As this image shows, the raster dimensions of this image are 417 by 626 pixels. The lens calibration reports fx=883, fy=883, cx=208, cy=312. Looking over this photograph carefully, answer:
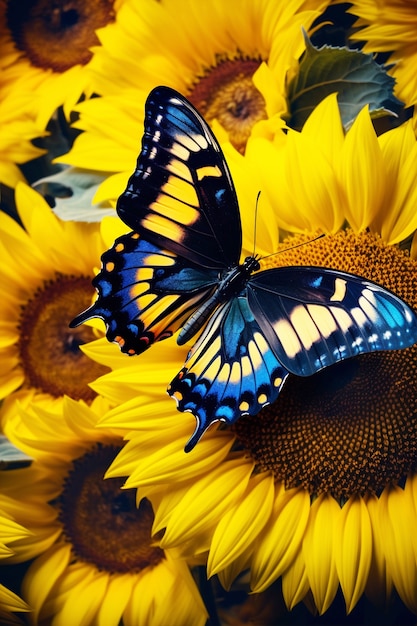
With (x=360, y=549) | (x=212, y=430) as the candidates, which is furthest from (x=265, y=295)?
(x=360, y=549)

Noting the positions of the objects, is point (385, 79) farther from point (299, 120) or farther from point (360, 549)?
point (360, 549)

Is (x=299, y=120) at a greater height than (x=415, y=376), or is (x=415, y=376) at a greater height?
(x=299, y=120)

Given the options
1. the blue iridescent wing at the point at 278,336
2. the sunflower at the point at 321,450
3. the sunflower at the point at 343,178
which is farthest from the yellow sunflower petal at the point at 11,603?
the sunflower at the point at 343,178

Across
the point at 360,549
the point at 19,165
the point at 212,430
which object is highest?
the point at 19,165

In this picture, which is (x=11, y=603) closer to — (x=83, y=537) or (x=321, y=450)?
(x=83, y=537)

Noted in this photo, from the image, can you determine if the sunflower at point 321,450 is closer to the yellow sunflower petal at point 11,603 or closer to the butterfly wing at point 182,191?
the butterfly wing at point 182,191

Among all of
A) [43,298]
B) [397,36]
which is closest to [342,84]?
[397,36]
